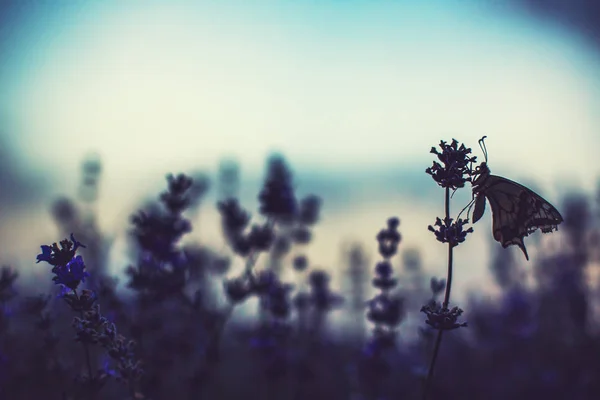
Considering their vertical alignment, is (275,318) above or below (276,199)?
below

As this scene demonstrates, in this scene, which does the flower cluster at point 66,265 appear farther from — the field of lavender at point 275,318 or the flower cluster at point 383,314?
the flower cluster at point 383,314

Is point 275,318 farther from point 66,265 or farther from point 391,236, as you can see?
point 66,265

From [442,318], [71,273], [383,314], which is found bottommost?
[442,318]

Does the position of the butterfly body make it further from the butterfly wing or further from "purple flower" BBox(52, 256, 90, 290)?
"purple flower" BBox(52, 256, 90, 290)

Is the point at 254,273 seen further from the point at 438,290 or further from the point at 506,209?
the point at 506,209

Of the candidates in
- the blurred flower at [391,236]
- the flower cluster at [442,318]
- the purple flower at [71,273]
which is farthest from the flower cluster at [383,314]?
the purple flower at [71,273]

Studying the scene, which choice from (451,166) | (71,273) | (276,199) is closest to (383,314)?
(276,199)

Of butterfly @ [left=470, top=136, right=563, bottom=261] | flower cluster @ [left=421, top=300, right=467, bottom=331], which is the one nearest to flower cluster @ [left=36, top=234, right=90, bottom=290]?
flower cluster @ [left=421, top=300, right=467, bottom=331]
